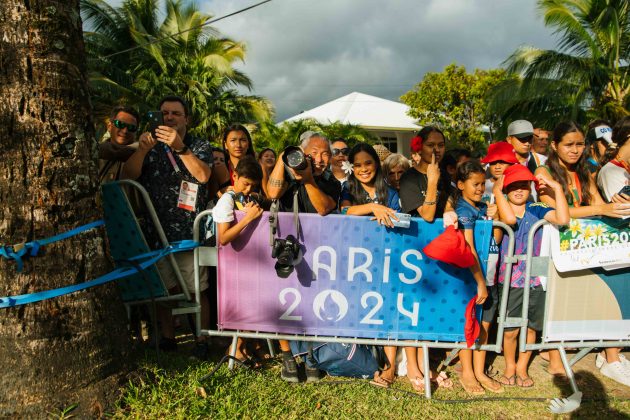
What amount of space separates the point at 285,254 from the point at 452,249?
1184 mm

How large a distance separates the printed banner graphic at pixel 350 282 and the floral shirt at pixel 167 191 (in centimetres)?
47

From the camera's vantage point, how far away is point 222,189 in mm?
4113

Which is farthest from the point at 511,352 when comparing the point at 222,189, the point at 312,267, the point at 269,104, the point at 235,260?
the point at 269,104

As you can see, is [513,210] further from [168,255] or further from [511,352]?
[168,255]

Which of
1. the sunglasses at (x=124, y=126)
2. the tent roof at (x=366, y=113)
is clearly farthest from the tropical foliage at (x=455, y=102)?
the sunglasses at (x=124, y=126)

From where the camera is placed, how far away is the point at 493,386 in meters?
3.52

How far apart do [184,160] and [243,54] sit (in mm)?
19774

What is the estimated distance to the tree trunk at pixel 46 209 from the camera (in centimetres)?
236

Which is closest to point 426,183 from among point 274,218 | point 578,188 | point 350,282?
point 350,282

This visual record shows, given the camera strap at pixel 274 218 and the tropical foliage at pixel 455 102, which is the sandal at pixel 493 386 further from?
the tropical foliage at pixel 455 102

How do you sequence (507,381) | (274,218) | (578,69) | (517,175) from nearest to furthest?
(274,218) → (517,175) → (507,381) → (578,69)

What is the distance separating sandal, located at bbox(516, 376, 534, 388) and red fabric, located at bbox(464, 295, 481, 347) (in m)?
0.70

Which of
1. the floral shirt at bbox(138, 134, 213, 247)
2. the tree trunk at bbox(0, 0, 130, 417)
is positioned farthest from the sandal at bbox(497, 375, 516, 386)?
the tree trunk at bbox(0, 0, 130, 417)

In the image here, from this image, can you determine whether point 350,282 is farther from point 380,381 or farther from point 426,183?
point 426,183
